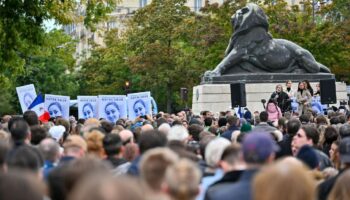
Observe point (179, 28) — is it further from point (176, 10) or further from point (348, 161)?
point (348, 161)

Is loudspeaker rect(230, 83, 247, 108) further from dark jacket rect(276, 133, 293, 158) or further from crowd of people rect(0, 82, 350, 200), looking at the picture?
dark jacket rect(276, 133, 293, 158)

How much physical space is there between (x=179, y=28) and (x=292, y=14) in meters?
7.44

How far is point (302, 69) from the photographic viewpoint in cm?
3325

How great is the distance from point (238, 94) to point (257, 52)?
5.83 m

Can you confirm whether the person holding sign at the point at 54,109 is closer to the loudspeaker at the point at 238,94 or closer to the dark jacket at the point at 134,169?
the loudspeaker at the point at 238,94

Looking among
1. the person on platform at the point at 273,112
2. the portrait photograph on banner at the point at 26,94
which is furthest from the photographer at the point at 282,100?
the portrait photograph on banner at the point at 26,94

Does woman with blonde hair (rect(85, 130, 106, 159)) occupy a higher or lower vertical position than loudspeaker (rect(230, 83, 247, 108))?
higher

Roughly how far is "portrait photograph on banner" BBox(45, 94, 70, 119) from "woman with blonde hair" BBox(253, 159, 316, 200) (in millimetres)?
17422

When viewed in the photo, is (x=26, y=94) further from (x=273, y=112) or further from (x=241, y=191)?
(x=241, y=191)

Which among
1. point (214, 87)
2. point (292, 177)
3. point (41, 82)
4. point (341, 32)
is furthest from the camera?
point (41, 82)

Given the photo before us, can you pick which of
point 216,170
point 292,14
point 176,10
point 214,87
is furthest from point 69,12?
point 176,10

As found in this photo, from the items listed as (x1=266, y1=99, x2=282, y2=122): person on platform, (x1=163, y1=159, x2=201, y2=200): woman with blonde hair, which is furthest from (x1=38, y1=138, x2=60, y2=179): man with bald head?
(x1=266, y1=99, x2=282, y2=122): person on platform

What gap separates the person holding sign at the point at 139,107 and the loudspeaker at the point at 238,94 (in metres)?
4.60

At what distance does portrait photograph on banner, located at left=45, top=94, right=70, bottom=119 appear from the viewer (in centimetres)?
2239
